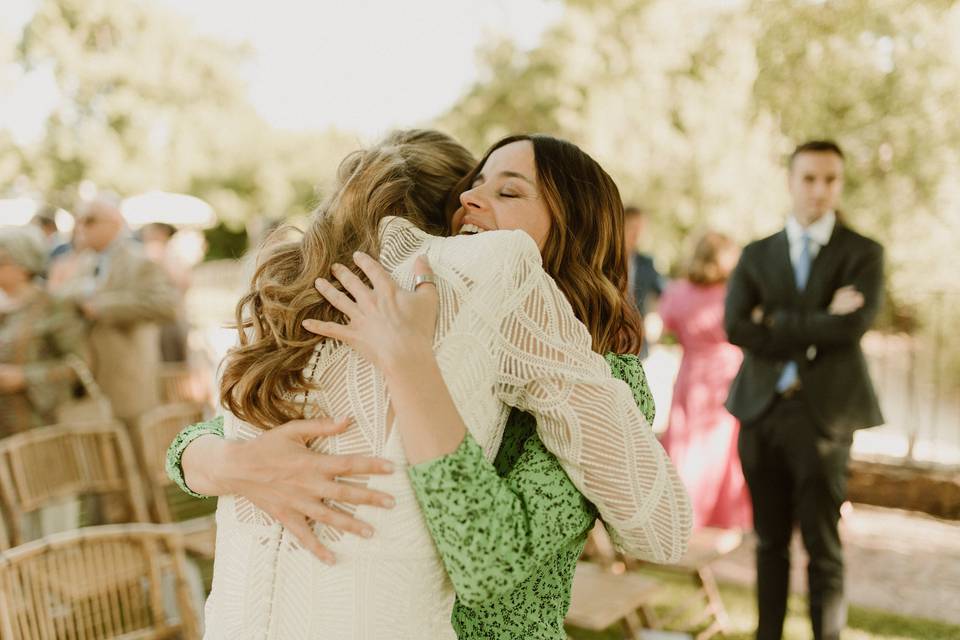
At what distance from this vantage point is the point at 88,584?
237cm

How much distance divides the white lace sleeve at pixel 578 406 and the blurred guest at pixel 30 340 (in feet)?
13.9

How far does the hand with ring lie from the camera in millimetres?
1096

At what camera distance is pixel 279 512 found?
1.19 m

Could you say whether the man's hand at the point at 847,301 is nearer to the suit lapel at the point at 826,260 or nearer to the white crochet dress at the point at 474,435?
the suit lapel at the point at 826,260

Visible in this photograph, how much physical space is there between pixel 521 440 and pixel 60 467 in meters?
3.21

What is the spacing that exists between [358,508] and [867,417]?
2956 millimetres

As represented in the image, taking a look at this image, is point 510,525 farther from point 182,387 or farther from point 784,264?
point 182,387

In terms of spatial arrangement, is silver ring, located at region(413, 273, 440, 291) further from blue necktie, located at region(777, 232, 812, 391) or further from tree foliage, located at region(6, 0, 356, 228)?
tree foliage, located at region(6, 0, 356, 228)

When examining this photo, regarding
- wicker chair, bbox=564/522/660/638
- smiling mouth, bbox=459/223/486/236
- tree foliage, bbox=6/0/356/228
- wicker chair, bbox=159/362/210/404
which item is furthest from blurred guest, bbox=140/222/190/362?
tree foliage, bbox=6/0/356/228

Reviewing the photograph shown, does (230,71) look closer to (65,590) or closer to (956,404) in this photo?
(956,404)

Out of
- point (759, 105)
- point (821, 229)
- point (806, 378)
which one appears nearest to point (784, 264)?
point (821, 229)

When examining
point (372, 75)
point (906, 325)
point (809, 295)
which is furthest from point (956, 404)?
point (372, 75)

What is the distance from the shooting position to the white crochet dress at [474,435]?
1122 millimetres

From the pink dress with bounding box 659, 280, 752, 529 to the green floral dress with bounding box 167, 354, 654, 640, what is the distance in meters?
4.34
